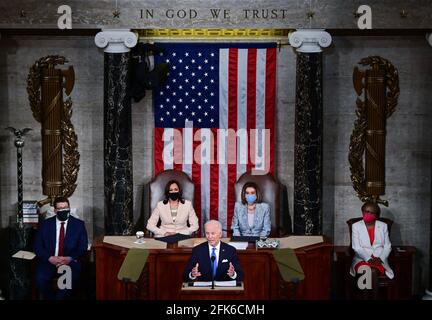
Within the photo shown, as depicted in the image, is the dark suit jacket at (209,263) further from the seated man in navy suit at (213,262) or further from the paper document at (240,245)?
Result: the paper document at (240,245)

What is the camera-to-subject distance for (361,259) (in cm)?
1080

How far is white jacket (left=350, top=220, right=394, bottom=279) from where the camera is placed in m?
10.7

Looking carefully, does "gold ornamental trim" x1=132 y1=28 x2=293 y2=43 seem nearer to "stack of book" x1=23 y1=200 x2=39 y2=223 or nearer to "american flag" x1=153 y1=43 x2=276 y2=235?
"american flag" x1=153 y1=43 x2=276 y2=235

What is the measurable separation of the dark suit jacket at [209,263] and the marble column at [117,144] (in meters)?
3.33

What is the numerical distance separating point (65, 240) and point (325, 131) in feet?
15.2

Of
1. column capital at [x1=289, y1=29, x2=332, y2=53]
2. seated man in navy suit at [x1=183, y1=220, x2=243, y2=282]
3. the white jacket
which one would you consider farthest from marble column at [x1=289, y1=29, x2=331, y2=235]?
seated man in navy suit at [x1=183, y1=220, x2=243, y2=282]

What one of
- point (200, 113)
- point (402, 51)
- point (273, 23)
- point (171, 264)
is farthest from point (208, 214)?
point (402, 51)

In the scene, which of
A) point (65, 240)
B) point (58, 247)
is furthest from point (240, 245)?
point (58, 247)

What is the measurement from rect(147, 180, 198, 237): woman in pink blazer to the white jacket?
2.41 meters

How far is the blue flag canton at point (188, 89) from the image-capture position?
39.3ft

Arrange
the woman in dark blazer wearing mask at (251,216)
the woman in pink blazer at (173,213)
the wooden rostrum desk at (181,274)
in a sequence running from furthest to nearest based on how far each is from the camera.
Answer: the woman in pink blazer at (173,213) < the woman in dark blazer wearing mask at (251,216) < the wooden rostrum desk at (181,274)

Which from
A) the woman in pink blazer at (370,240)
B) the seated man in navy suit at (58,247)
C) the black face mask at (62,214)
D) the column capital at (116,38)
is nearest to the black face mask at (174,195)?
the seated man in navy suit at (58,247)

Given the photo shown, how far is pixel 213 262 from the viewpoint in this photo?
8.31m

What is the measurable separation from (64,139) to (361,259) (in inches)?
202
